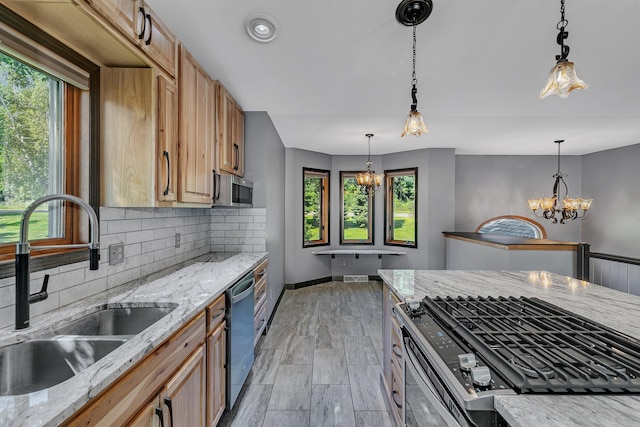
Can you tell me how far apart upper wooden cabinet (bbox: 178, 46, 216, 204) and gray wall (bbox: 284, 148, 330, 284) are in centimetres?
246

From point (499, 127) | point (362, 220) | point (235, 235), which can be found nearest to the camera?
point (235, 235)

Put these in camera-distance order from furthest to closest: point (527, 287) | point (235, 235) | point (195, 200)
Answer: point (235, 235), point (195, 200), point (527, 287)

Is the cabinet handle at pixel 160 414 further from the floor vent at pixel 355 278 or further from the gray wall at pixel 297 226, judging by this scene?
the floor vent at pixel 355 278

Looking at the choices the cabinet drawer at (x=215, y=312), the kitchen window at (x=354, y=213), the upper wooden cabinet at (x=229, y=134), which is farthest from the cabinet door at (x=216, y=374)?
the kitchen window at (x=354, y=213)

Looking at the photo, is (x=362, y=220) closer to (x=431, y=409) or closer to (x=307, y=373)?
(x=307, y=373)

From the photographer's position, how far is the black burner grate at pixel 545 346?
2.29ft

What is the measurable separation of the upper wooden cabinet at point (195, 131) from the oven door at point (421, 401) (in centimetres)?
160

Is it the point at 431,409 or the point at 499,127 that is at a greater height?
the point at 499,127

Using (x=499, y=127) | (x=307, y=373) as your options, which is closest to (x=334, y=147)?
(x=499, y=127)

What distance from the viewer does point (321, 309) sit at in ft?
12.4

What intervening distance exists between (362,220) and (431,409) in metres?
4.59

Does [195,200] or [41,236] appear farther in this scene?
[195,200]

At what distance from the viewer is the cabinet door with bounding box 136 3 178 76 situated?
133cm

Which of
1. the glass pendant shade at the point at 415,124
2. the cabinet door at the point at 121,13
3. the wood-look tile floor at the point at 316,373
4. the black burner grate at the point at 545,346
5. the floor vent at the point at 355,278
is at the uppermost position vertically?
the cabinet door at the point at 121,13
